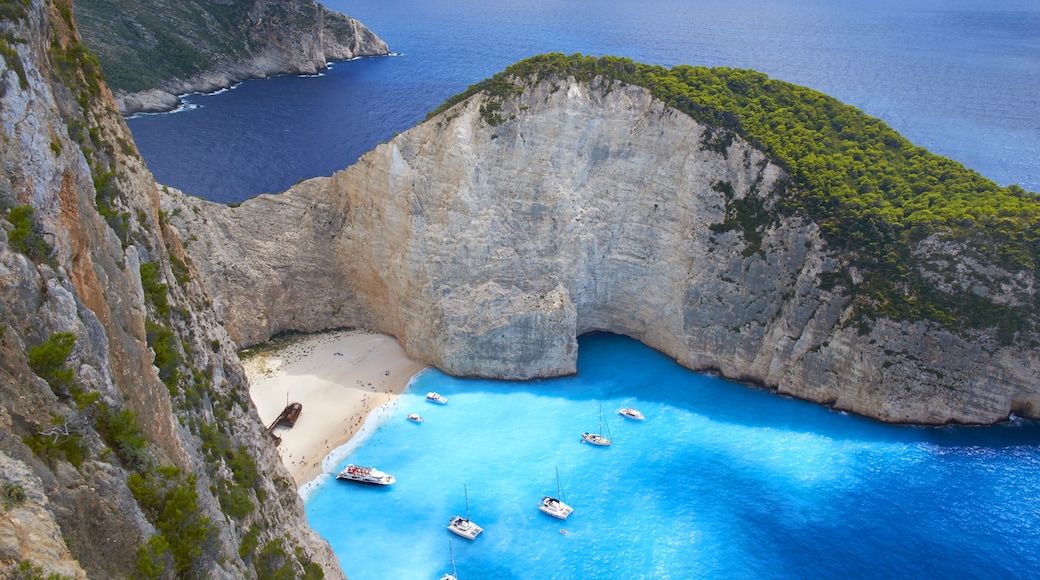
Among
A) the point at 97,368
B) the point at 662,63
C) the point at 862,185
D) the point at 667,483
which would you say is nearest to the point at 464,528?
the point at 667,483

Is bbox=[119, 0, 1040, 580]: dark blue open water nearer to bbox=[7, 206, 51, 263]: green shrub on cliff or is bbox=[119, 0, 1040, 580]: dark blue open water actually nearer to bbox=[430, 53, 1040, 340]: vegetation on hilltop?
bbox=[430, 53, 1040, 340]: vegetation on hilltop

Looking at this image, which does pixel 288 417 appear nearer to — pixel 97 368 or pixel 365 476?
pixel 365 476

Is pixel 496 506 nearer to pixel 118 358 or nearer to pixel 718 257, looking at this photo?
pixel 718 257

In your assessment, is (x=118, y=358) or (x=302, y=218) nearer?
(x=118, y=358)

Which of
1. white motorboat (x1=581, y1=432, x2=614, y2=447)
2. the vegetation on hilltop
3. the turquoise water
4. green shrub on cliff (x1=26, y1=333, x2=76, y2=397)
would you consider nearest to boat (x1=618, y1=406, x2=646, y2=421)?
the turquoise water

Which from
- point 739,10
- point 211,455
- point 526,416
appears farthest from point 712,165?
point 739,10
